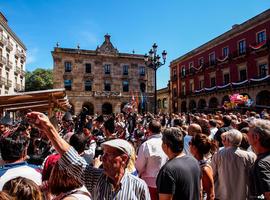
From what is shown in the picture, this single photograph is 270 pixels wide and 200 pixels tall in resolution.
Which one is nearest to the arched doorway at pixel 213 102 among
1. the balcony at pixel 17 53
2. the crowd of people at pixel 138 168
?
the crowd of people at pixel 138 168

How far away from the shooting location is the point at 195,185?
262cm

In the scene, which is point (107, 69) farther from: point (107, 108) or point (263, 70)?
point (263, 70)

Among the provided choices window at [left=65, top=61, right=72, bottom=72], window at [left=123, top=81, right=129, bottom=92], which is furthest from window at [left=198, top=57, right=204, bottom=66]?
window at [left=65, top=61, right=72, bottom=72]

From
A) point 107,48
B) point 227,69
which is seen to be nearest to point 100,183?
point 227,69

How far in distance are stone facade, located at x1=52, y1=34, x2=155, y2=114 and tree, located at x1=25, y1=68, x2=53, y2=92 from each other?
600 inches

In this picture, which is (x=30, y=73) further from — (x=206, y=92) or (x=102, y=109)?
(x=206, y=92)

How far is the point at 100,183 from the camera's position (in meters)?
1.98

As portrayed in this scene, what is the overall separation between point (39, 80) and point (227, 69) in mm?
38242

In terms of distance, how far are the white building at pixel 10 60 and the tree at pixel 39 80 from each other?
24.9 feet

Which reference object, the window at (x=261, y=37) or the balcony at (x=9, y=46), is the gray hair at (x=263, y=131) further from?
the balcony at (x=9, y=46)

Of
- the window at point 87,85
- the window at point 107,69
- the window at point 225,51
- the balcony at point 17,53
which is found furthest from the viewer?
the window at point 107,69

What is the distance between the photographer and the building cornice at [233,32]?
22.5 meters

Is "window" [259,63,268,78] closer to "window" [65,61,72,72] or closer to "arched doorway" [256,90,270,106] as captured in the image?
"arched doorway" [256,90,270,106]

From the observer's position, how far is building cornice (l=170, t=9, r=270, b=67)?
22516 mm
